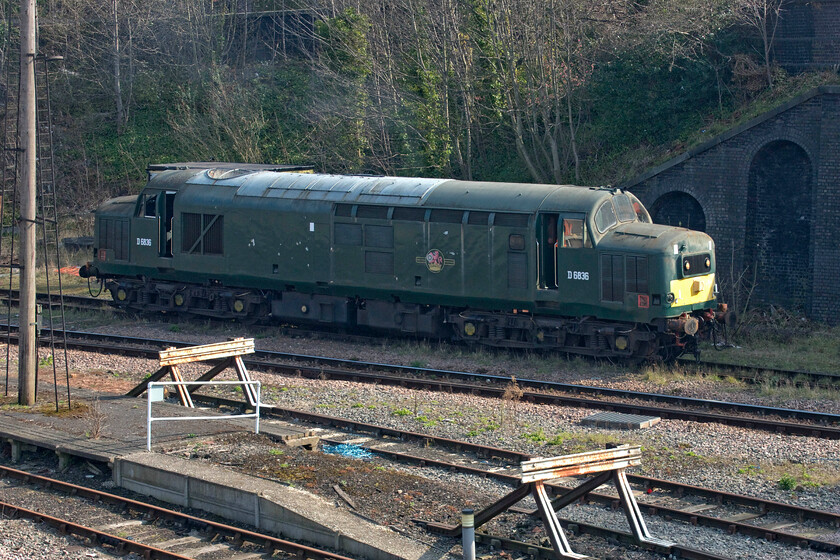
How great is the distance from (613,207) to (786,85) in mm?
9579

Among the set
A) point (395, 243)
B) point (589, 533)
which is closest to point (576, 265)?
point (395, 243)

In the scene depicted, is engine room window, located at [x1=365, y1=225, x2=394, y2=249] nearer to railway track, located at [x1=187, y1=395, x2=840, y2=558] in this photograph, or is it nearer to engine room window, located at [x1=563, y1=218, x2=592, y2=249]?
engine room window, located at [x1=563, y1=218, x2=592, y2=249]

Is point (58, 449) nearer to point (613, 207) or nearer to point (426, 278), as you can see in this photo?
point (426, 278)

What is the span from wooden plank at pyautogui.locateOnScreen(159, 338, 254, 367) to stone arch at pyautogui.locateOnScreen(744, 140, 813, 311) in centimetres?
1400

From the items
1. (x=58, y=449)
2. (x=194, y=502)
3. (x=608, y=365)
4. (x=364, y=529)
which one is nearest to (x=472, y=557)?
(x=364, y=529)

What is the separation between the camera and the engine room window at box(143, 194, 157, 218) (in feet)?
75.5

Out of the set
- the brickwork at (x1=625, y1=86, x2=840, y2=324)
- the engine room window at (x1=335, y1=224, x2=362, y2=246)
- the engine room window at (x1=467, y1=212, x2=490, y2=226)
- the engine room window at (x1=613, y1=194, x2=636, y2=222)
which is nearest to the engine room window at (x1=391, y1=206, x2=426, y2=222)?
the engine room window at (x1=335, y1=224, x2=362, y2=246)

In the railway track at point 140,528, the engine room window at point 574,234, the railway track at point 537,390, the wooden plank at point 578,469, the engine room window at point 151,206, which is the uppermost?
the engine room window at point 151,206

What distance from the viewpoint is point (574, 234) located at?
18062 mm

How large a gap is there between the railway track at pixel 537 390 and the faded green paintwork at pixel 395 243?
211 cm

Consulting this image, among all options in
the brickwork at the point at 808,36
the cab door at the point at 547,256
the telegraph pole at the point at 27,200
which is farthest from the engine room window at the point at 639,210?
the telegraph pole at the point at 27,200

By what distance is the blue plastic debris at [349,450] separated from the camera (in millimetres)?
12602

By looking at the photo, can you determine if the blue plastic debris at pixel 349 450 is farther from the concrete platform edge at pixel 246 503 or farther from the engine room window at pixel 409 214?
the engine room window at pixel 409 214

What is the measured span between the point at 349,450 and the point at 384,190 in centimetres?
850
